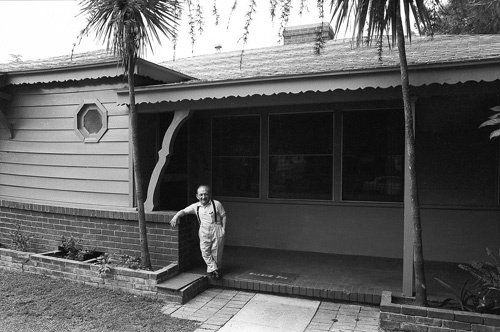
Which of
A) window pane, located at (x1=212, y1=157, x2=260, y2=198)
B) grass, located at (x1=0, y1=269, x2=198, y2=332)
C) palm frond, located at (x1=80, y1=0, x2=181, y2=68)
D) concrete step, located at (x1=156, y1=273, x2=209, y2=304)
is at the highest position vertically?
palm frond, located at (x1=80, y1=0, x2=181, y2=68)

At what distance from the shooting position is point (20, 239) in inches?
245

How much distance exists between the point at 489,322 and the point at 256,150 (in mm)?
4454

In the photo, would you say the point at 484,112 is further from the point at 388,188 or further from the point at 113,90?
the point at 113,90

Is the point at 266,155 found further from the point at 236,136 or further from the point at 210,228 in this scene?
the point at 210,228

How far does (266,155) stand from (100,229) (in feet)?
9.74

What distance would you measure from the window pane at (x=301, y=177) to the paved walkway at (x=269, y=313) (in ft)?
7.45

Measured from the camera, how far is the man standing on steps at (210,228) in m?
5.07

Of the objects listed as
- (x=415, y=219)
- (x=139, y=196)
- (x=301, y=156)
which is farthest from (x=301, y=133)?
(x=415, y=219)

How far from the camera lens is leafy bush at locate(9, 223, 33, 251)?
6.21m

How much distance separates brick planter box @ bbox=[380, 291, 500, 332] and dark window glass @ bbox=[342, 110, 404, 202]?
2611mm

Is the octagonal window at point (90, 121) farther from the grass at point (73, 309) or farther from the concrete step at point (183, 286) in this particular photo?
the concrete step at point (183, 286)

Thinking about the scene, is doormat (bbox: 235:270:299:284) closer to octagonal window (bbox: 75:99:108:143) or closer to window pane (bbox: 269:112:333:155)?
window pane (bbox: 269:112:333:155)

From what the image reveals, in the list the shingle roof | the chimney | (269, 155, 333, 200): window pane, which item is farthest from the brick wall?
the chimney

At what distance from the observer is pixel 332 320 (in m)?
4.21
